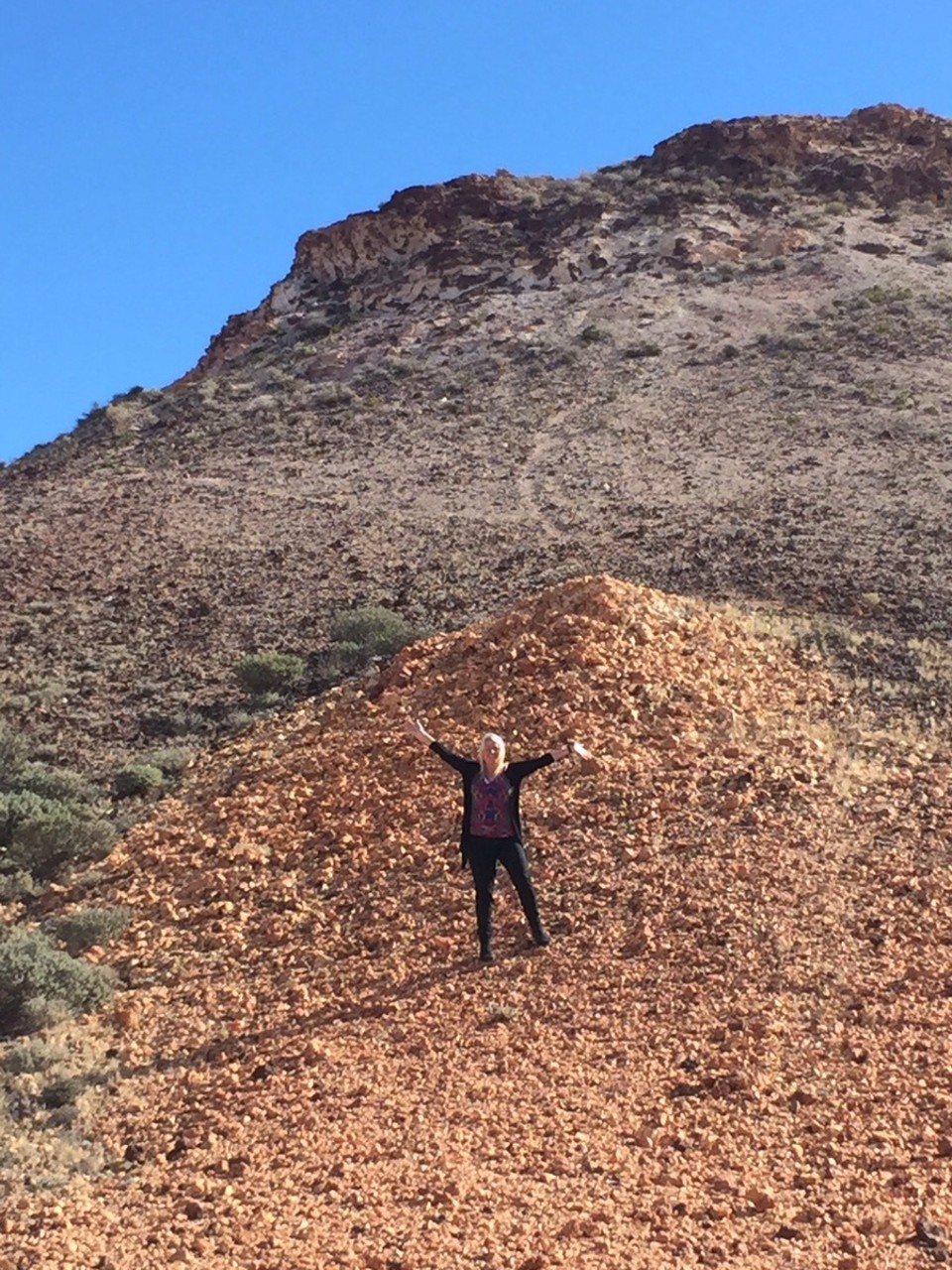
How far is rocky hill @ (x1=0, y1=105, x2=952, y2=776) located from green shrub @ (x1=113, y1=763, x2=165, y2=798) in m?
0.84

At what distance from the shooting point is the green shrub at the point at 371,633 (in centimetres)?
1377

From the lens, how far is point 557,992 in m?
6.71

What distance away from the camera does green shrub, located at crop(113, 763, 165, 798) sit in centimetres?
1141

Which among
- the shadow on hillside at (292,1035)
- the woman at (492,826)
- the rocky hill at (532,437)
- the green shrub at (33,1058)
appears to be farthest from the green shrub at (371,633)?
the green shrub at (33,1058)

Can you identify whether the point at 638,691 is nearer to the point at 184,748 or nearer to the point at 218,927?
the point at 218,927

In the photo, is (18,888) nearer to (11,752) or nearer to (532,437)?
(11,752)

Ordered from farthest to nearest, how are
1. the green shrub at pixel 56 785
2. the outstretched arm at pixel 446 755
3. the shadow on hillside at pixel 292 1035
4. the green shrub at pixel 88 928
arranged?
the green shrub at pixel 56 785
the green shrub at pixel 88 928
the outstretched arm at pixel 446 755
the shadow on hillside at pixel 292 1035

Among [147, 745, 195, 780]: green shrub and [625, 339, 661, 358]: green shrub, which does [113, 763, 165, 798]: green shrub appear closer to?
[147, 745, 195, 780]: green shrub

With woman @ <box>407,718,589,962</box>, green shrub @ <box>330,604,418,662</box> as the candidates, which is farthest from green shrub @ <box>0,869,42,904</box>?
green shrub @ <box>330,604,418,662</box>

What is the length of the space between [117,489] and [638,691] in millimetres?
15863

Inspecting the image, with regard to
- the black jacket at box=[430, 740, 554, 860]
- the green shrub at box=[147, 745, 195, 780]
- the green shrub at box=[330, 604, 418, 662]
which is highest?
the green shrub at box=[330, 604, 418, 662]

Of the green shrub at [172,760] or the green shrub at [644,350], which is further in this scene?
the green shrub at [644,350]

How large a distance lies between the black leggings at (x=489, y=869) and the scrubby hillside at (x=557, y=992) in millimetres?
268

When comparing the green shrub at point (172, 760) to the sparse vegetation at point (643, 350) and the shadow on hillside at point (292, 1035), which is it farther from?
the sparse vegetation at point (643, 350)
